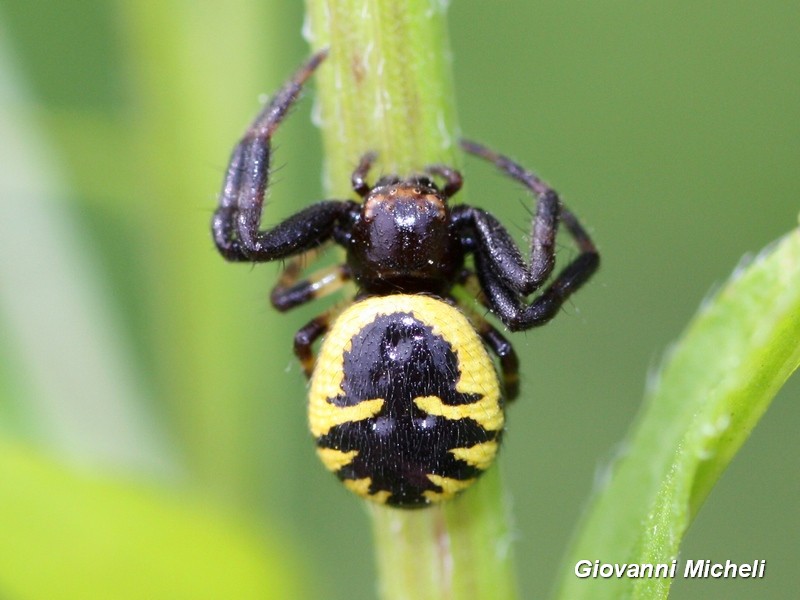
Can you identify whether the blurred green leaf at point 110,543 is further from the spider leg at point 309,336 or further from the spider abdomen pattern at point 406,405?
the spider leg at point 309,336

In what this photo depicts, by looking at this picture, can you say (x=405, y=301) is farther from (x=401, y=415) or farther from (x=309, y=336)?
(x=309, y=336)

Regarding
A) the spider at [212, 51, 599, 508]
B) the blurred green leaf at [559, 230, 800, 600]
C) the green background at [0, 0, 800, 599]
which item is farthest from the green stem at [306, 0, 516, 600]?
the green background at [0, 0, 800, 599]

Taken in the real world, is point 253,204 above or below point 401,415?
above

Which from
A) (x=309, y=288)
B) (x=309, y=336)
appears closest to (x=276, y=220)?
(x=309, y=288)

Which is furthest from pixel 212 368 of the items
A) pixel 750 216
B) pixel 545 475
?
pixel 750 216

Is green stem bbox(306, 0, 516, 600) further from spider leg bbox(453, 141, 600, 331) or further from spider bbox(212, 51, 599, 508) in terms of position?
spider leg bbox(453, 141, 600, 331)

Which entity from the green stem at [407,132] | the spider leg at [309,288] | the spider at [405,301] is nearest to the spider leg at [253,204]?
the spider at [405,301]
